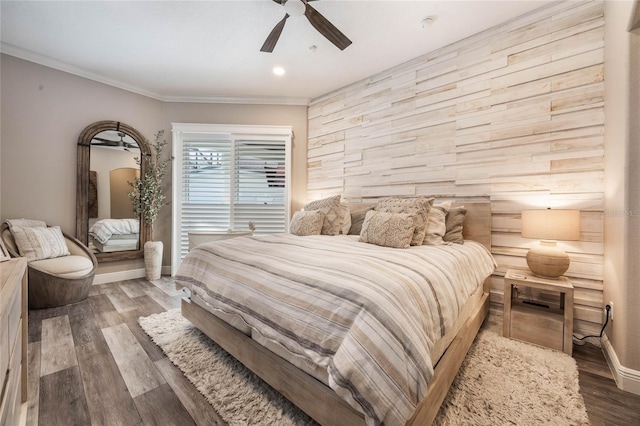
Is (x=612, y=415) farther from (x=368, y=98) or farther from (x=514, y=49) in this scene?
(x=368, y=98)

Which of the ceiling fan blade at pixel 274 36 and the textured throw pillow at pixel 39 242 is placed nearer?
the ceiling fan blade at pixel 274 36

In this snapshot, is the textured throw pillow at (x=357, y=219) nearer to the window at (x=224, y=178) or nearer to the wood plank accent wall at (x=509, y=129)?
the wood plank accent wall at (x=509, y=129)

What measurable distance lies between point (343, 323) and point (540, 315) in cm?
196

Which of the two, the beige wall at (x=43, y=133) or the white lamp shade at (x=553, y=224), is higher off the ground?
the beige wall at (x=43, y=133)

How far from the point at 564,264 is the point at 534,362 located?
78cm

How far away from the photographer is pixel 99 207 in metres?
3.57

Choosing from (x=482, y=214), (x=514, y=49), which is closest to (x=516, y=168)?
(x=482, y=214)

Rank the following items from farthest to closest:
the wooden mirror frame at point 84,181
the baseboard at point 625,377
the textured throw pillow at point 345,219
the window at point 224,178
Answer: the window at point 224,178 → the wooden mirror frame at point 84,181 → the textured throw pillow at point 345,219 → the baseboard at point 625,377

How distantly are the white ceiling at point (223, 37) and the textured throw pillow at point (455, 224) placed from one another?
6.01 ft

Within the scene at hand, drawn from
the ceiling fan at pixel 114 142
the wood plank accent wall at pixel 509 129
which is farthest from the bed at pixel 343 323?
the ceiling fan at pixel 114 142

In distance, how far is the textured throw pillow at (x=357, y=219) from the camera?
123 inches

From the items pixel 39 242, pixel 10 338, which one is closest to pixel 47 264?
pixel 39 242

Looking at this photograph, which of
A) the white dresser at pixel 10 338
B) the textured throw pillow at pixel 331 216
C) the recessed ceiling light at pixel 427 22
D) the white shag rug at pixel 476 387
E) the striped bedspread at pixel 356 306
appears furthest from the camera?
the textured throw pillow at pixel 331 216

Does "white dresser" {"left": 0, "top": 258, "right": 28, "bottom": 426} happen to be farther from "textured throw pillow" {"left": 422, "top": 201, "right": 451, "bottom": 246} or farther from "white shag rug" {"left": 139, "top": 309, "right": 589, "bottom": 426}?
"textured throw pillow" {"left": 422, "top": 201, "right": 451, "bottom": 246}
